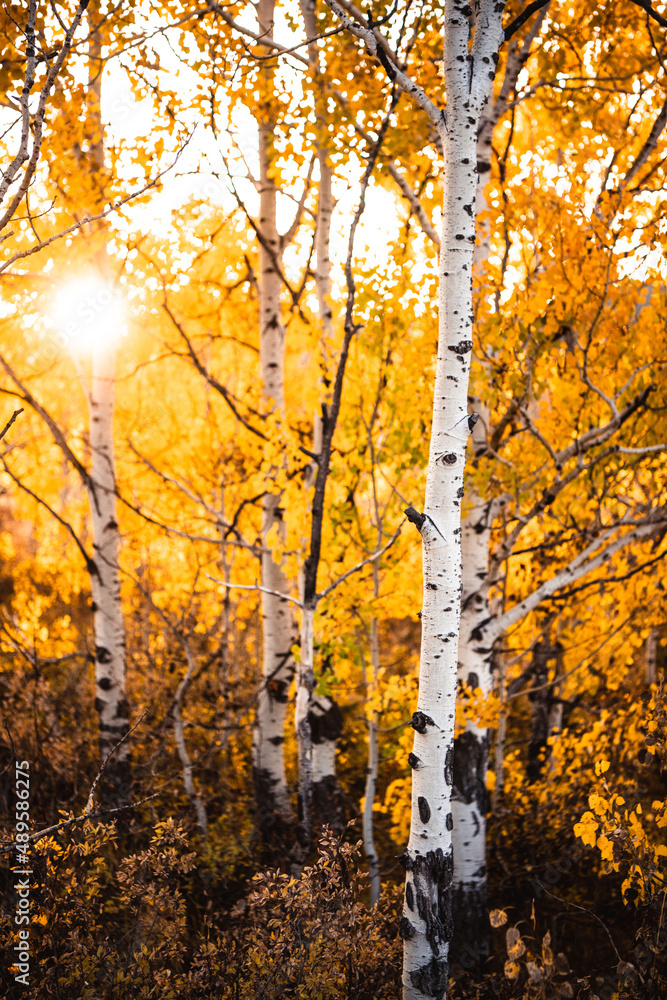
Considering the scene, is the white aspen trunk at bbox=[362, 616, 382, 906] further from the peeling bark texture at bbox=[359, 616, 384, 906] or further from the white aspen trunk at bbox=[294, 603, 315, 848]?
the white aspen trunk at bbox=[294, 603, 315, 848]

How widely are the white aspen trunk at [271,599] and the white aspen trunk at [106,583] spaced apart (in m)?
1.08

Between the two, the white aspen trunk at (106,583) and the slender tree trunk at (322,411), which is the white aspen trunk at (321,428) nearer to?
the slender tree trunk at (322,411)

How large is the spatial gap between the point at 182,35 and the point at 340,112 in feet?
3.78

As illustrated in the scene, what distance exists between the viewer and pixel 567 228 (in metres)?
3.35

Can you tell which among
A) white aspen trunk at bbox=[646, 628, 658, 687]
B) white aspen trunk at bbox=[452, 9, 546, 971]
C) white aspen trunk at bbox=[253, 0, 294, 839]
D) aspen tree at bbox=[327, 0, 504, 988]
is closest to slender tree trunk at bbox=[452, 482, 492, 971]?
white aspen trunk at bbox=[452, 9, 546, 971]

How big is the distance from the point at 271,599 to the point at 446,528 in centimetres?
242

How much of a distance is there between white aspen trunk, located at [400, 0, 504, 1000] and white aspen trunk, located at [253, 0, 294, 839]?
6.95ft

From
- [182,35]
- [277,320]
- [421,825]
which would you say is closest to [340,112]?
[182,35]

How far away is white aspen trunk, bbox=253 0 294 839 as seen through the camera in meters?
4.56

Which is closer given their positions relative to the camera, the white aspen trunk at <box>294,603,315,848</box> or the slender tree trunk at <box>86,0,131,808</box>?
the white aspen trunk at <box>294,603,315,848</box>

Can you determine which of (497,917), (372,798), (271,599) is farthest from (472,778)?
(271,599)

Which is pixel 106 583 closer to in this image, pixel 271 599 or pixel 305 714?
pixel 271 599

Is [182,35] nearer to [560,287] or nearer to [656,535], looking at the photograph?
[560,287]

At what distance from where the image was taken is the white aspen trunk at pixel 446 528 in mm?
2465
